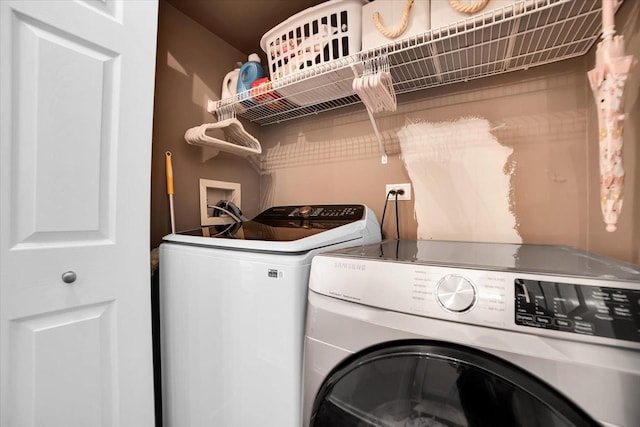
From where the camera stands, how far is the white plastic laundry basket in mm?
1126

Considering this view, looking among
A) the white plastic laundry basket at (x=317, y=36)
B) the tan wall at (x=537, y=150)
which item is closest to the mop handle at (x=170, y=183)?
the white plastic laundry basket at (x=317, y=36)

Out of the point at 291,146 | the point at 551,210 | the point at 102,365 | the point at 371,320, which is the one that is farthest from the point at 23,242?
the point at 551,210

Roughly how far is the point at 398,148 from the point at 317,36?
66cm

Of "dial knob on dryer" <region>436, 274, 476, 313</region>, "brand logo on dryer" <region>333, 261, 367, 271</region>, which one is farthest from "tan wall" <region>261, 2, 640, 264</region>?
"brand logo on dryer" <region>333, 261, 367, 271</region>

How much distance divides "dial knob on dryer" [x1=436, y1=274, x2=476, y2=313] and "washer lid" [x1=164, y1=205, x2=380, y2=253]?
15.8 inches

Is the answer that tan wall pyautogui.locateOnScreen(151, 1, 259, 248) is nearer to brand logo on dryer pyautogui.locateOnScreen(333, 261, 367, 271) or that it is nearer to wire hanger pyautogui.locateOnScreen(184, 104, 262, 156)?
wire hanger pyautogui.locateOnScreen(184, 104, 262, 156)

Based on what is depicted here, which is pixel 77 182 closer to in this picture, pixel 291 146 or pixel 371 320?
pixel 371 320

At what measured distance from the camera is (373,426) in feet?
2.04

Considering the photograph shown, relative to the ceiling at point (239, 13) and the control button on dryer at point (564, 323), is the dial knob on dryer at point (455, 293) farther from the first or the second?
the ceiling at point (239, 13)

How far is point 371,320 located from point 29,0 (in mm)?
1245

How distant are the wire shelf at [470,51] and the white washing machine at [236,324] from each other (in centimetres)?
70

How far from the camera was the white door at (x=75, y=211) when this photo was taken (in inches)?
28.5

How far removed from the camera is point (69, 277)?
799mm

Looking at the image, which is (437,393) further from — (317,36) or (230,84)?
(230,84)
